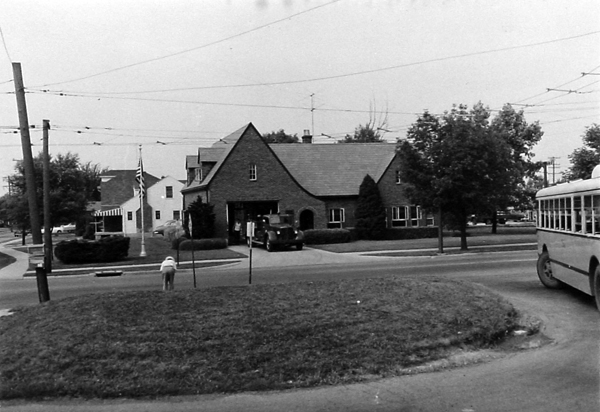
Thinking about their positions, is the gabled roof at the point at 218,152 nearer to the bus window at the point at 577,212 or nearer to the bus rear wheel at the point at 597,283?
the bus window at the point at 577,212

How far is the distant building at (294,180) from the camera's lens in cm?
3912

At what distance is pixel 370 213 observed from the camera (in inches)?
1687

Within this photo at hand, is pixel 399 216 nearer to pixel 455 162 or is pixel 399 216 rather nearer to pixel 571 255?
pixel 455 162

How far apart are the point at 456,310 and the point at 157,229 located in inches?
1848

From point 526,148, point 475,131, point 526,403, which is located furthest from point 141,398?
point 526,148

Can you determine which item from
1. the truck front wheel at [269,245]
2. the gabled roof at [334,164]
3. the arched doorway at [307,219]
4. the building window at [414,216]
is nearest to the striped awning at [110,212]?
the gabled roof at [334,164]

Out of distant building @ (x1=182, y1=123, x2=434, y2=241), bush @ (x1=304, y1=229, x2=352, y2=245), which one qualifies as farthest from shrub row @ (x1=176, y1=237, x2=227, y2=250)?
bush @ (x1=304, y1=229, x2=352, y2=245)

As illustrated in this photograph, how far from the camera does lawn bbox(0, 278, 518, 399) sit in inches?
259

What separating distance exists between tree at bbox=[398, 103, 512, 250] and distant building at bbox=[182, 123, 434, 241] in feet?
41.6

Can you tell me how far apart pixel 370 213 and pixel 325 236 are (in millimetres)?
5589

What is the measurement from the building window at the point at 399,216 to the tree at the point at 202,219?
569 inches

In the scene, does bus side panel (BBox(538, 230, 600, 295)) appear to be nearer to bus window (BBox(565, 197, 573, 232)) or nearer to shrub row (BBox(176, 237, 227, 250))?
bus window (BBox(565, 197, 573, 232))

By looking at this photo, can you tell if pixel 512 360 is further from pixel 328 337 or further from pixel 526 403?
pixel 328 337

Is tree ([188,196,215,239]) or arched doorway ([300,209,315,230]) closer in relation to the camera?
tree ([188,196,215,239])
